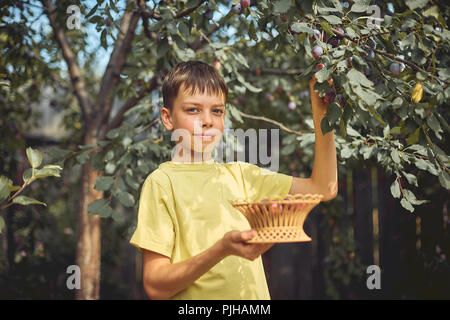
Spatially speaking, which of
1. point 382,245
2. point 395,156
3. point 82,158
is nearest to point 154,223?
point 395,156

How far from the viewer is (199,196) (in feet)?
4.03

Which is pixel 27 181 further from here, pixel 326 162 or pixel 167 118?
pixel 326 162

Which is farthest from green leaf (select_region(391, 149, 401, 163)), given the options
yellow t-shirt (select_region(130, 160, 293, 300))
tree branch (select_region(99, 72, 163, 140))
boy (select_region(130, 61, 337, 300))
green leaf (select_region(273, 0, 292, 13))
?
tree branch (select_region(99, 72, 163, 140))

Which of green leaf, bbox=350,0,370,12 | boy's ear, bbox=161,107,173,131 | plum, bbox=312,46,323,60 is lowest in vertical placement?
boy's ear, bbox=161,107,173,131

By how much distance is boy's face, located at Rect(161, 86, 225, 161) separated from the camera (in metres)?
1.27

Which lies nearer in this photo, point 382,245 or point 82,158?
point 82,158

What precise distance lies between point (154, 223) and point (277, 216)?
13.6 inches

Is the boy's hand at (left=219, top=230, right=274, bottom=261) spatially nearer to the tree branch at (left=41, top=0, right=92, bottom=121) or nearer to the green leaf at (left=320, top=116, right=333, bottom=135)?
the green leaf at (left=320, top=116, right=333, bottom=135)

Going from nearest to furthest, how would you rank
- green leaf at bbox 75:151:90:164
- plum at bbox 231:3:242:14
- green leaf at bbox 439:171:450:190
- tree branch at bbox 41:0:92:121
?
1. green leaf at bbox 439:171:450:190
2. plum at bbox 231:3:242:14
3. green leaf at bbox 75:151:90:164
4. tree branch at bbox 41:0:92:121

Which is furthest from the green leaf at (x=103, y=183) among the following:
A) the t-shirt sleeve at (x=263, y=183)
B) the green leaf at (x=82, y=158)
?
the t-shirt sleeve at (x=263, y=183)

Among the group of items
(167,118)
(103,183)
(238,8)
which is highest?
(238,8)

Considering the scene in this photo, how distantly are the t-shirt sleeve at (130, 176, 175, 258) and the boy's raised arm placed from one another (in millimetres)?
28

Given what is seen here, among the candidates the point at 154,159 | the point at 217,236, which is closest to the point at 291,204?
the point at 217,236

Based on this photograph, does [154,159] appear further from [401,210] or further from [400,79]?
[401,210]
